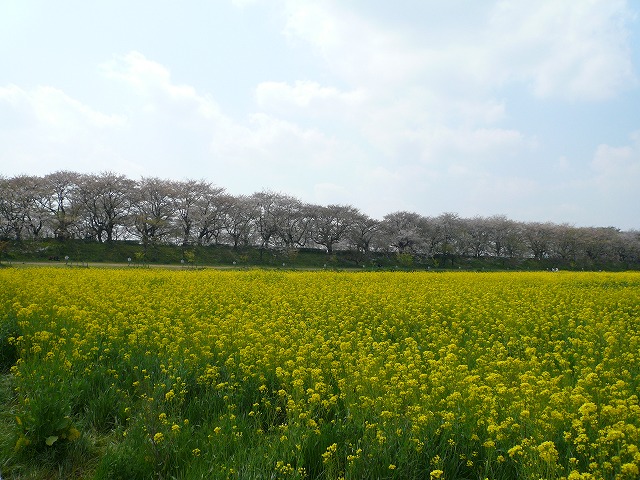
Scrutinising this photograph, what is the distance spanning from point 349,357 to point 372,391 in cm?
104

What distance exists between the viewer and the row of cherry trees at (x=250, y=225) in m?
50.4

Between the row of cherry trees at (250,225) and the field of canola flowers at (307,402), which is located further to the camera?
the row of cherry trees at (250,225)

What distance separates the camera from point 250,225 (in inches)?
2463

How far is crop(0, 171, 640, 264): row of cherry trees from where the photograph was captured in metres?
50.4

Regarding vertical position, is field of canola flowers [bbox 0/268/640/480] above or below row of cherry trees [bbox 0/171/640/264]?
below

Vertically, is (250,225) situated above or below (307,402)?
above

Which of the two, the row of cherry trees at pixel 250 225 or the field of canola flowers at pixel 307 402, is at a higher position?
the row of cherry trees at pixel 250 225

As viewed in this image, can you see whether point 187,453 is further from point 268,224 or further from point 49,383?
point 268,224

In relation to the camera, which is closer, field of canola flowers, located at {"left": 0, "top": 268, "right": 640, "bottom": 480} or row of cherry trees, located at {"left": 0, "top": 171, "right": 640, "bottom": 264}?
field of canola flowers, located at {"left": 0, "top": 268, "right": 640, "bottom": 480}

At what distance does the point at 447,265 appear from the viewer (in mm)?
65750

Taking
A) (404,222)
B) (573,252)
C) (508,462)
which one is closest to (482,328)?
(508,462)

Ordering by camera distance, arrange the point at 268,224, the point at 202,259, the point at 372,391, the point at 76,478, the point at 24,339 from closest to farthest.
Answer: the point at 76,478, the point at 372,391, the point at 24,339, the point at 202,259, the point at 268,224

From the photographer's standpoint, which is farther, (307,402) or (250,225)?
(250,225)

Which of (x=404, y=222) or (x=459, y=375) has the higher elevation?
(x=404, y=222)
